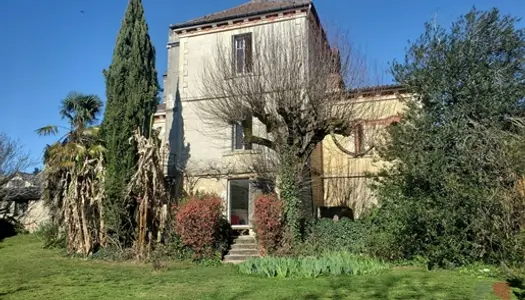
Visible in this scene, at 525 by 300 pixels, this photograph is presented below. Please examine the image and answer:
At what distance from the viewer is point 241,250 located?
1565 cm

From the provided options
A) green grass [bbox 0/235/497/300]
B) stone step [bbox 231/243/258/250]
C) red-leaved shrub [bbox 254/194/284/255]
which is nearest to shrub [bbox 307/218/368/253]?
red-leaved shrub [bbox 254/194/284/255]

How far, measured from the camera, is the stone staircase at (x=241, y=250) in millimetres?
14992

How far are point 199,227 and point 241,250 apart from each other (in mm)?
2022

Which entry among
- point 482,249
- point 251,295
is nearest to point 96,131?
point 251,295

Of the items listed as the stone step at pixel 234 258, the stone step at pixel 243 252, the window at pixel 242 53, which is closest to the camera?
the stone step at pixel 234 258

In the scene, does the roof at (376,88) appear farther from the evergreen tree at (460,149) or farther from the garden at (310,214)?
the evergreen tree at (460,149)

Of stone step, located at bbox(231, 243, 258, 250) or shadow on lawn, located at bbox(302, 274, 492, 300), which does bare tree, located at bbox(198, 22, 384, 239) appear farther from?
shadow on lawn, located at bbox(302, 274, 492, 300)

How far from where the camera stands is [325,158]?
65.5ft

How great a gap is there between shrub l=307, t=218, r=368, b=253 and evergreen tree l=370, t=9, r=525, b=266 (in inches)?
34.0

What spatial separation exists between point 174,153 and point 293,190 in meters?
6.96

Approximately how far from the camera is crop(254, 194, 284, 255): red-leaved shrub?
1428cm

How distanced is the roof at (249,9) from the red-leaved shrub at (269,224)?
331 inches

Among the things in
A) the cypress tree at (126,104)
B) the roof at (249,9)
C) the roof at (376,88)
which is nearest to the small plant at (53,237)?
the cypress tree at (126,104)

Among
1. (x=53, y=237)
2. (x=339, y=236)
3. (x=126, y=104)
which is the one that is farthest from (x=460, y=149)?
(x=53, y=237)
